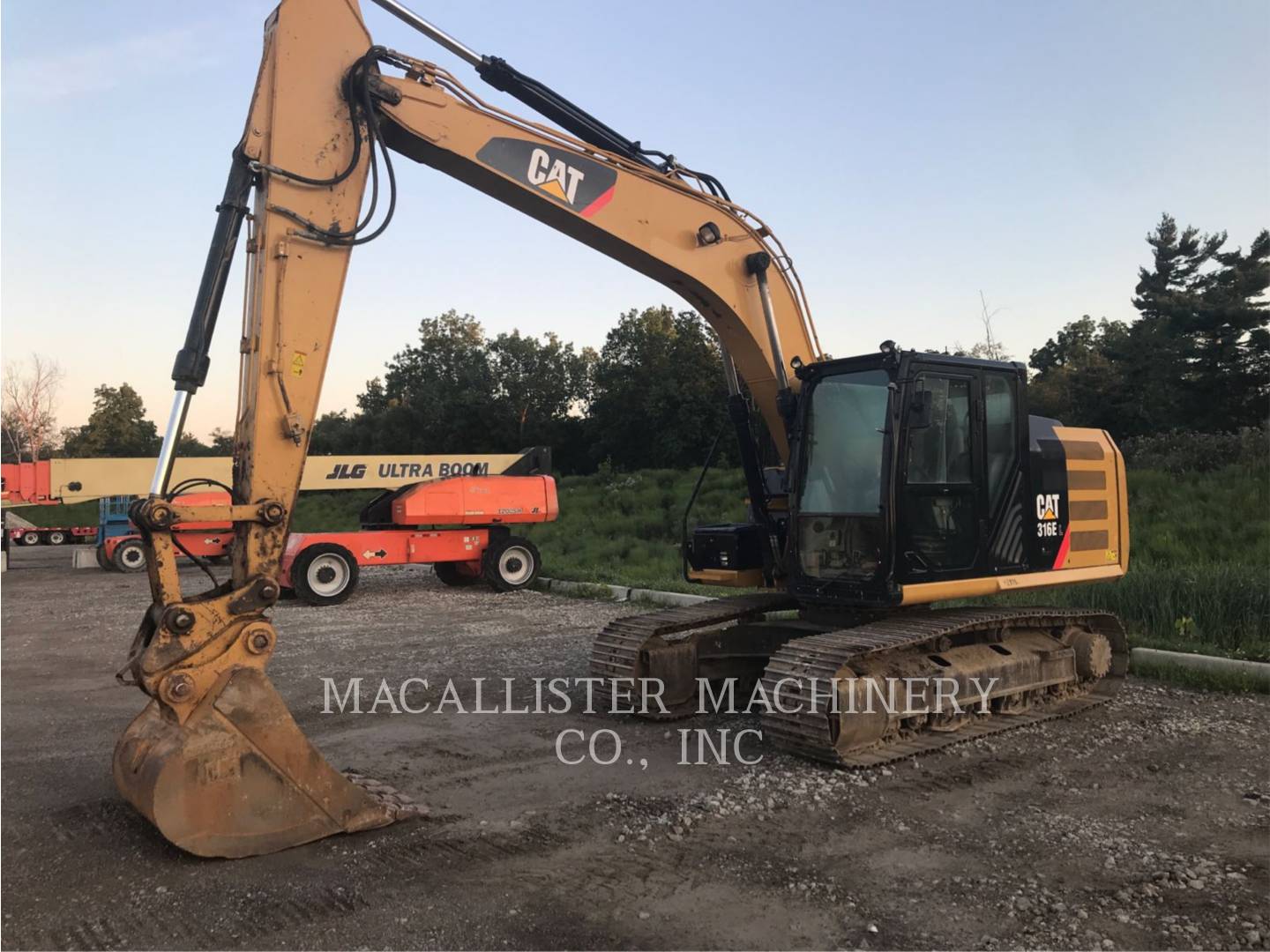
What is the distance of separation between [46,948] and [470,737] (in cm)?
308

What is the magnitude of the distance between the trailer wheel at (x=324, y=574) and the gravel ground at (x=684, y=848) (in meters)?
6.33

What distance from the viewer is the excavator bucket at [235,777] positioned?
4.06 meters

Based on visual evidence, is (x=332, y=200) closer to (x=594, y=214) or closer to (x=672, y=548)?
(x=594, y=214)

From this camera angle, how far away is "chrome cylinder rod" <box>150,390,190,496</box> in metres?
4.48

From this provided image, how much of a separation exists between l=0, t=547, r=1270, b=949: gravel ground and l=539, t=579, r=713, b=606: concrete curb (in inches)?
221

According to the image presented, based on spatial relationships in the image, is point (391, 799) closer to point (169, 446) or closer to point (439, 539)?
point (169, 446)

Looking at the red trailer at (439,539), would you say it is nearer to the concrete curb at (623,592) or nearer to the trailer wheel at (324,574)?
the trailer wheel at (324,574)

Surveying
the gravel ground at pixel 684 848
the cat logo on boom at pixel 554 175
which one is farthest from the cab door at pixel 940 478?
the cat logo on boom at pixel 554 175

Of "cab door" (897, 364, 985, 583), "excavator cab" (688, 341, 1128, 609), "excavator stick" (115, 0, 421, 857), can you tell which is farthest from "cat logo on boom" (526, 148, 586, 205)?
"cab door" (897, 364, 985, 583)

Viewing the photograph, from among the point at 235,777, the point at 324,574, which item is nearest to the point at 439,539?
the point at 324,574

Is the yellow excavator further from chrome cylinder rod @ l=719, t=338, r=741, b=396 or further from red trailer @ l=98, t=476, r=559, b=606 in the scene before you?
red trailer @ l=98, t=476, r=559, b=606

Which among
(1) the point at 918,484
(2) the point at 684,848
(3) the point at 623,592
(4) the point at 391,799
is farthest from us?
(3) the point at 623,592

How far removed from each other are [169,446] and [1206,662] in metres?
7.66

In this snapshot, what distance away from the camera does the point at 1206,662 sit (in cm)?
771
